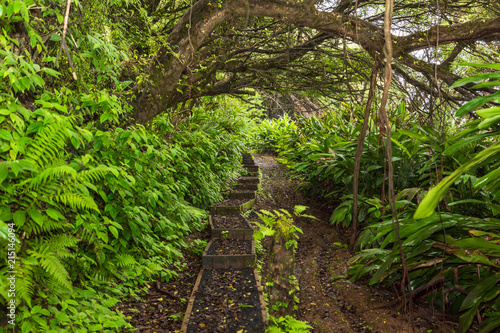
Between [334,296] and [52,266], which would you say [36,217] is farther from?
[334,296]

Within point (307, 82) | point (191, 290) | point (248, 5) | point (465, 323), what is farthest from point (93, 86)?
point (465, 323)

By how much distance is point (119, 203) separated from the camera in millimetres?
2879

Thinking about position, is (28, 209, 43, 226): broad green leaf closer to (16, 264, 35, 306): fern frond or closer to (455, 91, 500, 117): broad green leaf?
(16, 264, 35, 306): fern frond

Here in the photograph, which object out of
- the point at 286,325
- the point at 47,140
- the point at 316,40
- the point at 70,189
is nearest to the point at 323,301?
the point at 286,325

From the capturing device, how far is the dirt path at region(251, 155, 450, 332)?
2428 mm

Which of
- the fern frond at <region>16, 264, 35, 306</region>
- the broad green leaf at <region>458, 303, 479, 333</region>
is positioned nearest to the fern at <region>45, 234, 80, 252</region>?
the fern frond at <region>16, 264, 35, 306</region>

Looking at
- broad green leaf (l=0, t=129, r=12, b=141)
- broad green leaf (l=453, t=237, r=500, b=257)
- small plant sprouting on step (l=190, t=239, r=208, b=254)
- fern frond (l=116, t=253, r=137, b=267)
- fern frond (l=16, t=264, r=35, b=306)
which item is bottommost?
fern frond (l=16, t=264, r=35, b=306)

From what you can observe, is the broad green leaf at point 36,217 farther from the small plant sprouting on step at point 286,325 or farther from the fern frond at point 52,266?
the small plant sprouting on step at point 286,325

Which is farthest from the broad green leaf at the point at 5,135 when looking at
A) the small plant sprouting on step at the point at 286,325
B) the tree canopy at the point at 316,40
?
the small plant sprouting on step at the point at 286,325

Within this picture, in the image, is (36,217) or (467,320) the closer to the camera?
(36,217)

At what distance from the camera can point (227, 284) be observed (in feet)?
10.5

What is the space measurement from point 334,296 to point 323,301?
0.14 meters

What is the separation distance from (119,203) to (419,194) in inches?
117

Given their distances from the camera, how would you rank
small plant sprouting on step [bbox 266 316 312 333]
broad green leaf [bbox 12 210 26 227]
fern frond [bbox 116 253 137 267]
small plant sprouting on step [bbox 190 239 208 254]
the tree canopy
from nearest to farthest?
broad green leaf [bbox 12 210 26 227] < small plant sprouting on step [bbox 266 316 312 333] < fern frond [bbox 116 253 137 267] < the tree canopy < small plant sprouting on step [bbox 190 239 208 254]
